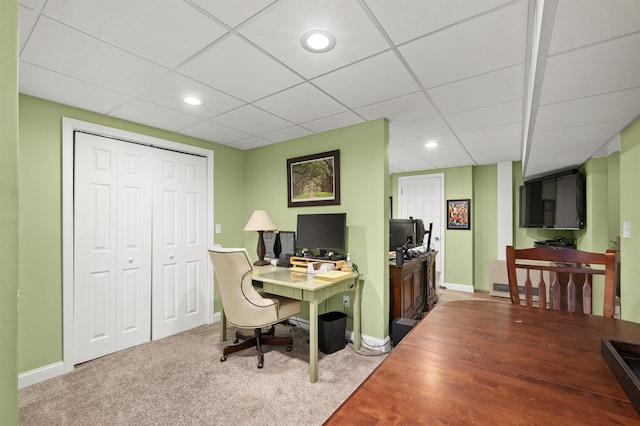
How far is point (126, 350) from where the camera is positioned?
289 cm

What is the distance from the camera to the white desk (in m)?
2.33

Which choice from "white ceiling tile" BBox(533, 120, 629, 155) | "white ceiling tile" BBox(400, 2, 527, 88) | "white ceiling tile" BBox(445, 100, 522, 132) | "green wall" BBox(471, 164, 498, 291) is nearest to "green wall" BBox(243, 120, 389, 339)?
"white ceiling tile" BBox(445, 100, 522, 132)

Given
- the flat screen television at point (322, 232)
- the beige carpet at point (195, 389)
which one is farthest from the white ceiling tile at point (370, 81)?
the beige carpet at point (195, 389)

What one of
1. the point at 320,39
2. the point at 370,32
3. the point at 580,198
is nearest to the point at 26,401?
the point at 320,39

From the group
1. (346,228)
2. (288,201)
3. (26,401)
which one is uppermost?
(288,201)

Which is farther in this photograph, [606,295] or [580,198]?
[580,198]

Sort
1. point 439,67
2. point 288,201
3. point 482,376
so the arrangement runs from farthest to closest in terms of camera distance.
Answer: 1. point 288,201
2. point 439,67
3. point 482,376

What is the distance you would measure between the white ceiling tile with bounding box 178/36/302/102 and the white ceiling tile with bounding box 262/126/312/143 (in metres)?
0.90

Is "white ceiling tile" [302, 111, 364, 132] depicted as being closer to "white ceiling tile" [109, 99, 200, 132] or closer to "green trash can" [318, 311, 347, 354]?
"white ceiling tile" [109, 99, 200, 132]

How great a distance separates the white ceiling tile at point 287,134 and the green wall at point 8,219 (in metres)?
2.73

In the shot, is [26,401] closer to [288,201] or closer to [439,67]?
[288,201]

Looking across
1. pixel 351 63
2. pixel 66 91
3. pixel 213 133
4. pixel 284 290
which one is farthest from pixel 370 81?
pixel 66 91

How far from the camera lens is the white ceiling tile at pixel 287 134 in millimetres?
3262

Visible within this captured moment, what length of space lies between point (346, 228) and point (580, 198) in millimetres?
3213
